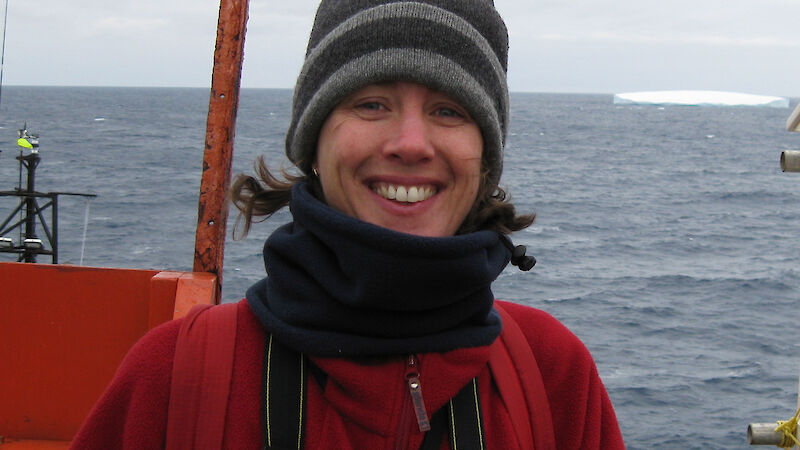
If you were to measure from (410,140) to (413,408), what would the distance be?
39 cm

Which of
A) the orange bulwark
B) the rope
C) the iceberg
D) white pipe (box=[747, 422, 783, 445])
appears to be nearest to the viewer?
the rope

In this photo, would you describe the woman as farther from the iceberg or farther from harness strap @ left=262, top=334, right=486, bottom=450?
the iceberg

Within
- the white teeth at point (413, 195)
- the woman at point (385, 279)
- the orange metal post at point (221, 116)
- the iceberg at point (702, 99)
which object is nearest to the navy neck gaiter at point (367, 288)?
the woman at point (385, 279)

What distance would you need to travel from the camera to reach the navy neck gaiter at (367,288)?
4.15 ft

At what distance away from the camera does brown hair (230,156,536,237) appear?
1.49m

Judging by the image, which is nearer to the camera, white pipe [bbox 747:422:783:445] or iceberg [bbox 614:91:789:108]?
white pipe [bbox 747:422:783:445]

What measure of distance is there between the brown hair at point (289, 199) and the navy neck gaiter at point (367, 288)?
5.1 inches

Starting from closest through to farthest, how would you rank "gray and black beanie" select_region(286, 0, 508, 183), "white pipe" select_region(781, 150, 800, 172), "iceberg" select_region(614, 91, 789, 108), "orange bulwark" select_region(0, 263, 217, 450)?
"gray and black beanie" select_region(286, 0, 508, 183) < "white pipe" select_region(781, 150, 800, 172) < "orange bulwark" select_region(0, 263, 217, 450) < "iceberg" select_region(614, 91, 789, 108)

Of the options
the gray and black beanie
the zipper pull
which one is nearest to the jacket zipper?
the zipper pull

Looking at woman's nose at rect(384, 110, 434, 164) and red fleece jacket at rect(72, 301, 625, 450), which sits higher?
woman's nose at rect(384, 110, 434, 164)

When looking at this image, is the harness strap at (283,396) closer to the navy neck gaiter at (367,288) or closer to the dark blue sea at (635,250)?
the navy neck gaiter at (367,288)

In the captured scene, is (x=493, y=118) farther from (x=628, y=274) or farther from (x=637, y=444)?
(x=628, y=274)

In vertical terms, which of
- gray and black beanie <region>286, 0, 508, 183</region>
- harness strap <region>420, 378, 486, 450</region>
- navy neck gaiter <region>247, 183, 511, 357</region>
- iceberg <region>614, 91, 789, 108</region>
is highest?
iceberg <region>614, 91, 789, 108</region>

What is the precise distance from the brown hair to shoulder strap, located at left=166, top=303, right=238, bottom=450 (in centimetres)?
31
